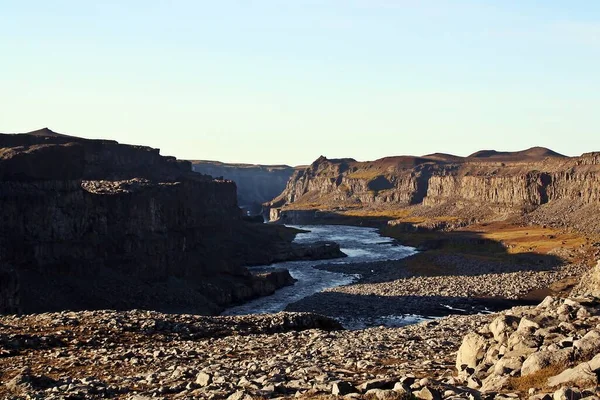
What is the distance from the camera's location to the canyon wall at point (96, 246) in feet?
232

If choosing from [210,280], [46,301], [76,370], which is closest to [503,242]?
[210,280]

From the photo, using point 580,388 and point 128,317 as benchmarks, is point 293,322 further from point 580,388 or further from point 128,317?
point 580,388

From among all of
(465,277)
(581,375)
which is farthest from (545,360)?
(465,277)

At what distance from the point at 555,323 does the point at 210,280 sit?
70281mm

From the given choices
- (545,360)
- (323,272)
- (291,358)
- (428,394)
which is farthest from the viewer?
(323,272)

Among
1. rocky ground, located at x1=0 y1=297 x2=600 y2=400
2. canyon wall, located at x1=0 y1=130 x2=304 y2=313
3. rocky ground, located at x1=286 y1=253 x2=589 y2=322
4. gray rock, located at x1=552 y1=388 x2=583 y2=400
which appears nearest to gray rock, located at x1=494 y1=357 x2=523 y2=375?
rocky ground, located at x1=0 y1=297 x2=600 y2=400

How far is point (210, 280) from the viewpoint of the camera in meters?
92.6

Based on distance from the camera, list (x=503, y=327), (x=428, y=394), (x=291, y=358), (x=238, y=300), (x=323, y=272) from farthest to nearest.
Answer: (x=323, y=272) < (x=238, y=300) < (x=291, y=358) < (x=503, y=327) < (x=428, y=394)

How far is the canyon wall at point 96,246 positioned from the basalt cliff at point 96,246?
0.38ft

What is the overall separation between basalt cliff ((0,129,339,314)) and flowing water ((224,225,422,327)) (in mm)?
3089

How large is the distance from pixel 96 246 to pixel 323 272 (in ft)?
166

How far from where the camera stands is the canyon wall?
7081 centimetres

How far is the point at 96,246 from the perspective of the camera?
81.1 metres

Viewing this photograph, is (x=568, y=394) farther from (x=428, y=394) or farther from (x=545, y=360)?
(x=545, y=360)
